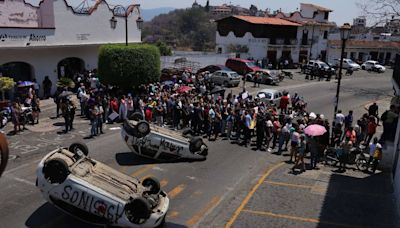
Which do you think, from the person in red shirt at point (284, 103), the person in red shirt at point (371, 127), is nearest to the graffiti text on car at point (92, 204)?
the person in red shirt at point (371, 127)

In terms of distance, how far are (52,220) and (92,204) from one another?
1.51 metres

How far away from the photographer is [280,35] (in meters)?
53.0

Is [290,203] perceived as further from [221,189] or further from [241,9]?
[241,9]

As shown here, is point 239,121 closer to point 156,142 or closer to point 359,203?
point 156,142

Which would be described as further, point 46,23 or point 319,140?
point 46,23

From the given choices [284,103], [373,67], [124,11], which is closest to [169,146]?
[284,103]

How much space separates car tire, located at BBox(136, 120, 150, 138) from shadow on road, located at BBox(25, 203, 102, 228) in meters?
4.47

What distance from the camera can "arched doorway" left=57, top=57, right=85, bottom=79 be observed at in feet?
93.9

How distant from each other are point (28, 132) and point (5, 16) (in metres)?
7.71

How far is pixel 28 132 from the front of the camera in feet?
62.7

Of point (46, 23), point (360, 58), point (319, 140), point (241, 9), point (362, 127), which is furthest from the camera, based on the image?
point (241, 9)

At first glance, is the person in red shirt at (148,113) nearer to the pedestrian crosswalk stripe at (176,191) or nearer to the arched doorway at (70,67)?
the pedestrian crosswalk stripe at (176,191)

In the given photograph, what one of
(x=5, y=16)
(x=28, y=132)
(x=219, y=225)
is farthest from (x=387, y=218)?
(x=5, y=16)

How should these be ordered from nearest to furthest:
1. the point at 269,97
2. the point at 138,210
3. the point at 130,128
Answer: the point at 138,210 → the point at 130,128 → the point at 269,97
